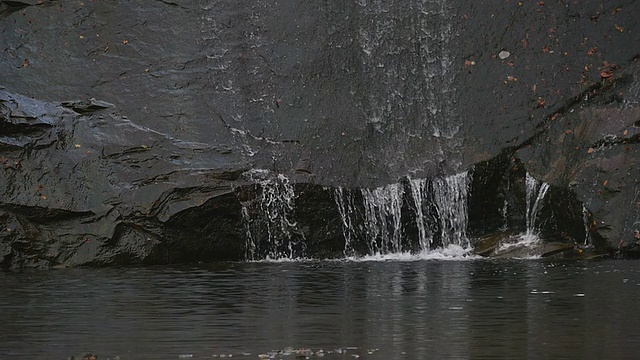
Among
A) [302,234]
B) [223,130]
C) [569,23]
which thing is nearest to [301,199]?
[302,234]

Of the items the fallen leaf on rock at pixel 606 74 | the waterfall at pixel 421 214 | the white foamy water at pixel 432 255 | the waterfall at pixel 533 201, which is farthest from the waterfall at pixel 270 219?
the fallen leaf on rock at pixel 606 74

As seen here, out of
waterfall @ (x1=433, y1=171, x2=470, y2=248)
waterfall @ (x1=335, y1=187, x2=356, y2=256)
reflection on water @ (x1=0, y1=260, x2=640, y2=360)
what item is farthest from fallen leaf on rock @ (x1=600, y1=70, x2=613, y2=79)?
waterfall @ (x1=335, y1=187, x2=356, y2=256)

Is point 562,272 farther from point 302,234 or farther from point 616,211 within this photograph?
point 302,234

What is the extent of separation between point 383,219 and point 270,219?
1573 mm

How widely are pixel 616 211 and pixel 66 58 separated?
8.30 meters

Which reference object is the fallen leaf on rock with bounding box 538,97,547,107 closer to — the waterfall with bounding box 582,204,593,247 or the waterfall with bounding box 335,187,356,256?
the waterfall with bounding box 582,204,593,247

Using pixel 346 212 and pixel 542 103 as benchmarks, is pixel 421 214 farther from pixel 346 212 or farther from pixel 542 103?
pixel 542 103

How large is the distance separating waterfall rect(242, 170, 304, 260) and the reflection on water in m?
1.82

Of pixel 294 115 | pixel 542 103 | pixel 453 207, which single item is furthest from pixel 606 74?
pixel 294 115

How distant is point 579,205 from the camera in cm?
1523

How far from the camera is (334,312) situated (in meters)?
9.18

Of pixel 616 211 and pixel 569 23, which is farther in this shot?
pixel 569 23

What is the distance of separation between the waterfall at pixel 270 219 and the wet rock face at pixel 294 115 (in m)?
0.10

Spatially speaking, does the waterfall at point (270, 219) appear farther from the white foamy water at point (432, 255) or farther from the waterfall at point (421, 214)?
the waterfall at point (421, 214)
